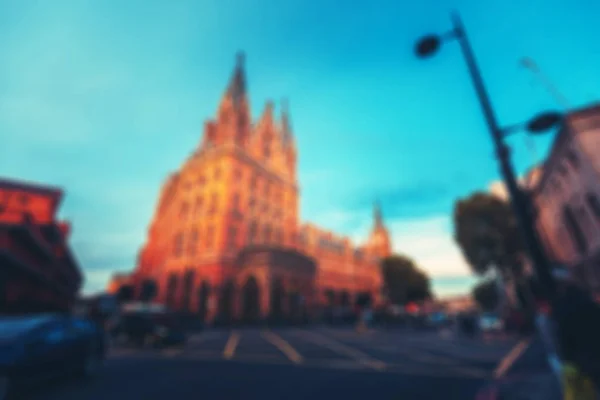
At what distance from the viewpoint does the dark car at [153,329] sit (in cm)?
1078

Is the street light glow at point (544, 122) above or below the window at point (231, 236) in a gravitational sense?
below

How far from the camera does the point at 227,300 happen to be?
3036cm

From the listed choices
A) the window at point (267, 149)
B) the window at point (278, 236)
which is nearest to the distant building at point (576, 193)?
the window at point (278, 236)

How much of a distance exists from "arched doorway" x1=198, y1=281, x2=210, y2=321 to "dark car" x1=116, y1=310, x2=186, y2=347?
A: 20.8 m

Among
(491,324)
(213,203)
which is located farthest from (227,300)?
(491,324)

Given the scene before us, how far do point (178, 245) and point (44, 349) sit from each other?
3539cm

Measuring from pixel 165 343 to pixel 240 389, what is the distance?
7.37 metres

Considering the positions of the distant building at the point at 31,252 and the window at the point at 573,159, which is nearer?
the distant building at the point at 31,252

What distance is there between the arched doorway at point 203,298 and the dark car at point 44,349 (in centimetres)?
2632

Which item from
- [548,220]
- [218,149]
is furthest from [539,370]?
[218,149]

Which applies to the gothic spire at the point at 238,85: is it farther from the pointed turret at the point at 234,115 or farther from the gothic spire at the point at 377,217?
the gothic spire at the point at 377,217

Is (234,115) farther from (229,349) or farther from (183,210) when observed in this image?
(229,349)

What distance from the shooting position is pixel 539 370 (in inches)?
268

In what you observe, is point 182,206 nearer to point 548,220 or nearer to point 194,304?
point 194,304
